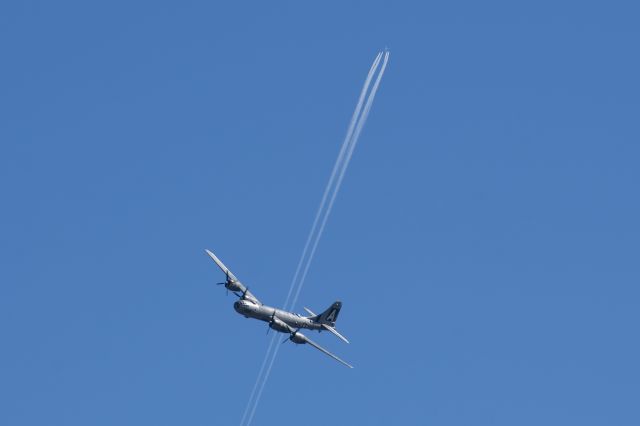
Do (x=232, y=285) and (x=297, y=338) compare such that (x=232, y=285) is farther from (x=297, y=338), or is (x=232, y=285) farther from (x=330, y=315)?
(x=330, y=315)

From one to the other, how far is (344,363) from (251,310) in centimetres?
1318

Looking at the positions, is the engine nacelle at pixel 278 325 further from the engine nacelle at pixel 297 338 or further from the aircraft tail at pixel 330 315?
the aircraft tail at pixel 330 315

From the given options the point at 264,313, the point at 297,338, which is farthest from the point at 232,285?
the point at 297,338

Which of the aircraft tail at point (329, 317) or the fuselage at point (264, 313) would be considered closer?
the fuselage at point (264, 313)

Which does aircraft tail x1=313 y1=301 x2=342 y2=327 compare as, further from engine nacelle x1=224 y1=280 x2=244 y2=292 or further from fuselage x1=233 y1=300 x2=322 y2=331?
engine nacelle x1=224 y1=280 x2=244 y2=292

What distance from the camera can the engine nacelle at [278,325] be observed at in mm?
168250

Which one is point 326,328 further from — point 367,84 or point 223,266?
point 367,84

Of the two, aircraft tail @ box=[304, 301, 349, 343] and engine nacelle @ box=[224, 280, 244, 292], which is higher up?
aircraft tail @ box=[304, 301, 349, 343]

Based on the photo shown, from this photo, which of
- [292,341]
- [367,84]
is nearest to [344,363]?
[292,341]

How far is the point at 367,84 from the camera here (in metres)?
132

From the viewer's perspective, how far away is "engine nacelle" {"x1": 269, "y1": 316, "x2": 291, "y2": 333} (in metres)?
168

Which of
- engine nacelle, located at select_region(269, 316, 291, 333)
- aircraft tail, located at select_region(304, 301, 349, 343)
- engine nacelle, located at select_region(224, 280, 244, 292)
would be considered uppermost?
aircraft tail, located at select_region(304, 301, 349, 343)

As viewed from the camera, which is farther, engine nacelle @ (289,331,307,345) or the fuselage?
engine nacelle @ (289,331,307,345)

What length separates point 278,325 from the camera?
553 ft
